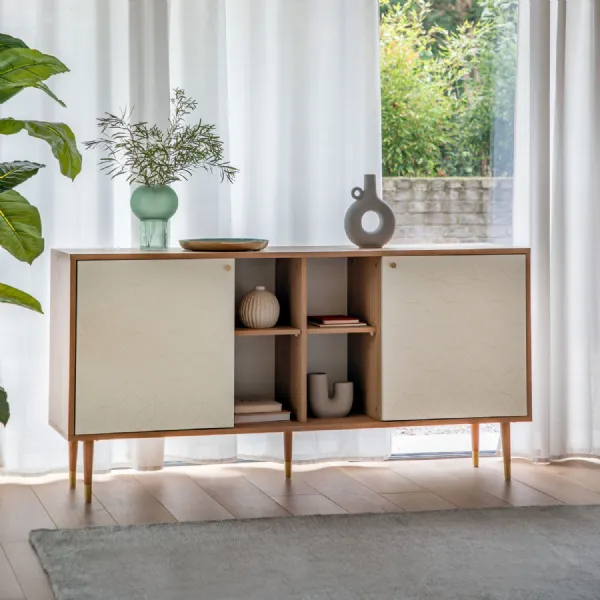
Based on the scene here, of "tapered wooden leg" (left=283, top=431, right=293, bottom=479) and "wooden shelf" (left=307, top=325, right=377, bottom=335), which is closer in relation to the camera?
"wooden shelf" (left=307, top=325, right=377, bottom=335)

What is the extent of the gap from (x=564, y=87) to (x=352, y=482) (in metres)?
1.68

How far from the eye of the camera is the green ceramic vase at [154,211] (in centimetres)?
349

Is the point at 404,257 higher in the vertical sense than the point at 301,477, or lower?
higher

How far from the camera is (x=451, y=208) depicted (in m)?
4.14

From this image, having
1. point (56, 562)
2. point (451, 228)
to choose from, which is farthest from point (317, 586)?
point (451, 228)

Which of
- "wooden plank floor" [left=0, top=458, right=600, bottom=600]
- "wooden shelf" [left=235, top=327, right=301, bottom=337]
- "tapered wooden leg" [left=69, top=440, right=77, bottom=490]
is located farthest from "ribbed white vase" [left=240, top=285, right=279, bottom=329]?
"tapered wooden leg" [left=69, top=440, right=77, bottom=490]

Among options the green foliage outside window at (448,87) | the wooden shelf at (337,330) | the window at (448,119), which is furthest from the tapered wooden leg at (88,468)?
the green foliage outside window at (448,87)

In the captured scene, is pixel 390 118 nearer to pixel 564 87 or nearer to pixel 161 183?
pixel 564 87

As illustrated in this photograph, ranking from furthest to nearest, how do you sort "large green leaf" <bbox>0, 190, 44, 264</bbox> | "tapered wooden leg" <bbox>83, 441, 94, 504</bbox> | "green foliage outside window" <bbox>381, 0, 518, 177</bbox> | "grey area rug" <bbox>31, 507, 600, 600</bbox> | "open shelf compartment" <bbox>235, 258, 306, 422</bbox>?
"green foliage outside window" <bbox>381, 0, 518, 177</bbox>, "open shelf compartment" <bbox>235, 258, 306, 422</bbox>, "tapered wooden leg" <bbox>83, 441, 94, 504</bbox>, "large green leaf" <bbox>0, 190, 44, 264</bbox>, "grey area rug" <bbox>31, 507, 600, 600</bbox>

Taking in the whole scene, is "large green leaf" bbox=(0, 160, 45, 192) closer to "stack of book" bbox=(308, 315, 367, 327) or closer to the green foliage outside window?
"stack of book" bbox=(308, 315, 367, 327)

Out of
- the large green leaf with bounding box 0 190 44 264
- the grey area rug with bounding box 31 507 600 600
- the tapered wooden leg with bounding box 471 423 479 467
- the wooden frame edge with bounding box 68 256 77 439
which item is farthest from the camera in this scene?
the tapered wooden leg with bounding box 471 423 479 467

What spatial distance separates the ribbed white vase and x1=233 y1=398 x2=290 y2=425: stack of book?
0.85 ft

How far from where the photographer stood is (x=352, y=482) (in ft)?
12.1

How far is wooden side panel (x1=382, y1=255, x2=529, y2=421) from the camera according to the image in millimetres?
3533
